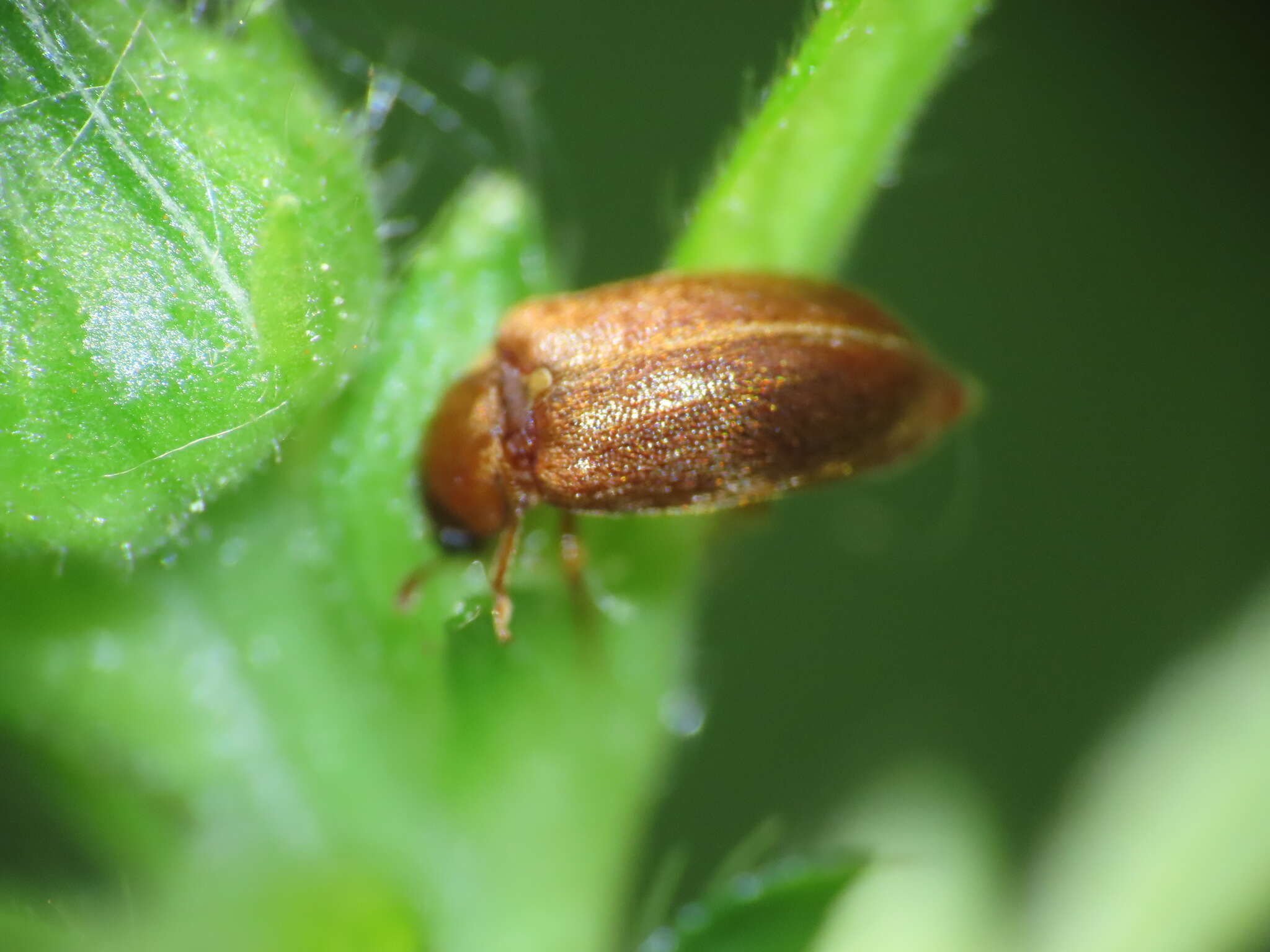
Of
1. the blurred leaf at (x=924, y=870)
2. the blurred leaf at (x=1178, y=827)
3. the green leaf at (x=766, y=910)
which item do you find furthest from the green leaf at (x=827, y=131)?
the blurred leaf at (x=1178, y=827)

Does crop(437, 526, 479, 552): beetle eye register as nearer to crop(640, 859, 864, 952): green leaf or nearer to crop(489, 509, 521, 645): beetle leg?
crop(489, 509, 521, 645): beetle leg

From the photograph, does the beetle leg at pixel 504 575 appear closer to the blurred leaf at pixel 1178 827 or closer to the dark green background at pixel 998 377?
the dark green background at pixel 998 377

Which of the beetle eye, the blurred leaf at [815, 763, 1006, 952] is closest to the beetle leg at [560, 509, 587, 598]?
the beetle eye

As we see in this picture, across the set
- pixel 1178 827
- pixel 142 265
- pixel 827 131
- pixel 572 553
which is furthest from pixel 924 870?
pixel 142 265

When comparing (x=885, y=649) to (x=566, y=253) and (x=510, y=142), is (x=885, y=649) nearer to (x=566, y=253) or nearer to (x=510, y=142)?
(x=566, y=253)

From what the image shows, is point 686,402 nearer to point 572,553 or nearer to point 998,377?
point 572,553

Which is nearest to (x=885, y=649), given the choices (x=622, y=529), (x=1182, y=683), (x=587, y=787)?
(x=1182, y=683)
